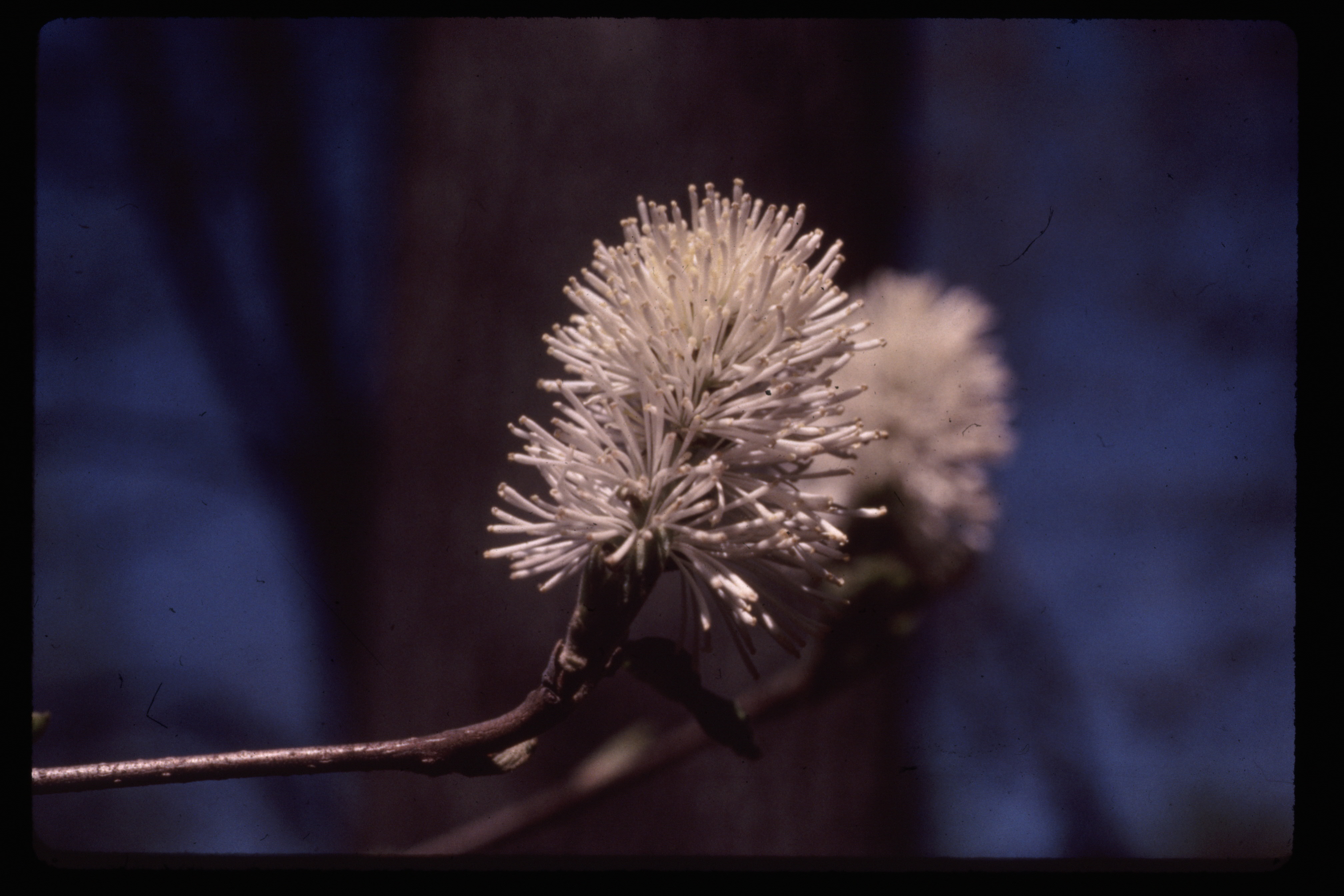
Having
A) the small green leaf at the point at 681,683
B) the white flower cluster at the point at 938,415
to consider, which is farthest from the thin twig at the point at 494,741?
the white flower cluster at the point at 938,415

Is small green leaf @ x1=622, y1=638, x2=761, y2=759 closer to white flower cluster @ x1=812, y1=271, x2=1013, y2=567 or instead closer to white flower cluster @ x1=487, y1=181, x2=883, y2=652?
white flower cluster @ x1=487, y1=181, x2=883, y2=652

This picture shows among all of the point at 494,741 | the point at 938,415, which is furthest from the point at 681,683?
the point at 938,415

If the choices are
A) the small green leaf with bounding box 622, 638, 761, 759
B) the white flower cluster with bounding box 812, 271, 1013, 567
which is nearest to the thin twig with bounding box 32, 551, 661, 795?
the small green leaf with bounding box 622, 638, 761, 759

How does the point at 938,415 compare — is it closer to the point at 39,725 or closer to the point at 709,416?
the point at 709,416

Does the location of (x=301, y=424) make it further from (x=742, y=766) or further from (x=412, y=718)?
(x=742, y=766)

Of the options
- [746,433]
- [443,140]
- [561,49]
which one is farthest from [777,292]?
[443,140]

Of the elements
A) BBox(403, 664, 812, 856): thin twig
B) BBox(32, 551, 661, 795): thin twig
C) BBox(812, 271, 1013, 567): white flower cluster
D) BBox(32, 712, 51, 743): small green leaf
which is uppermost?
BBox(812, 271, 1013, 567): white flower cluster

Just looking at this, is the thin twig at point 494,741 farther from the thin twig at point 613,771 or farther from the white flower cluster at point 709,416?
the thin twig at point 613,771
